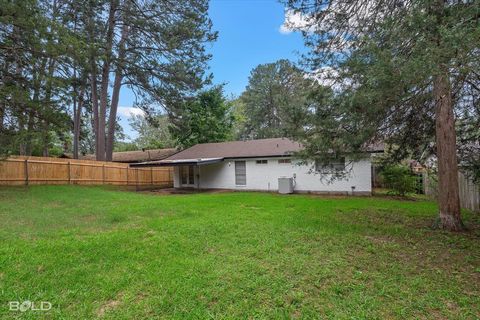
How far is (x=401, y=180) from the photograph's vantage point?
12.8 m

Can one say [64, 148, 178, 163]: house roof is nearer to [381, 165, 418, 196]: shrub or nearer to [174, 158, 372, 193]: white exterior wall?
[174, 158, 372, 193]: white exterior wall

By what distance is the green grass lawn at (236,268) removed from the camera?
3.06 m

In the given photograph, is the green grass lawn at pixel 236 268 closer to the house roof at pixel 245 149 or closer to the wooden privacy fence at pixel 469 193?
the wooden privacy fence at pixel 469 193

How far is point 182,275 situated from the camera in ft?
12.4

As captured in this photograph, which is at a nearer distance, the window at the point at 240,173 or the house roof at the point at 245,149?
the house roof at the point at 245,149

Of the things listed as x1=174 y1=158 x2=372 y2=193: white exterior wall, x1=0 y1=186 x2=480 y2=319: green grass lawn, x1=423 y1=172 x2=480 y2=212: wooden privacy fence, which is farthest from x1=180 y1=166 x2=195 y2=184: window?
x1=423 y1=172 x2=480 y2=212: wooden privacy fence

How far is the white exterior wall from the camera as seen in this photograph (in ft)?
45.4

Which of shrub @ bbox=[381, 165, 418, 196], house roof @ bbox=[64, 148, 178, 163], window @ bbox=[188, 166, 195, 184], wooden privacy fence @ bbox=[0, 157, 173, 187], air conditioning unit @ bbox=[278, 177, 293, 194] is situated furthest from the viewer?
house roof @ bbox=[64, 148, 178, 163]

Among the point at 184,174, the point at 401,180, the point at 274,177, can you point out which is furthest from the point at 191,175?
the point at 401,180

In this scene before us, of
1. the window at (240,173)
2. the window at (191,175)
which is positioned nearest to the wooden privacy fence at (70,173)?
the window at (191,175)

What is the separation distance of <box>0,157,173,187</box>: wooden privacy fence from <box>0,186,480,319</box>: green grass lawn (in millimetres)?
7357

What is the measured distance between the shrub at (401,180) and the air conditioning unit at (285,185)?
4.58 metres

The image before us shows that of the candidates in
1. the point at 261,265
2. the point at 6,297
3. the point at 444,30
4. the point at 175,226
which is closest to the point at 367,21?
the point at 444,30

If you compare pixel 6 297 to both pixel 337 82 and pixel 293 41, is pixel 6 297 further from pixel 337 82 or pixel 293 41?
pixel 293 41
